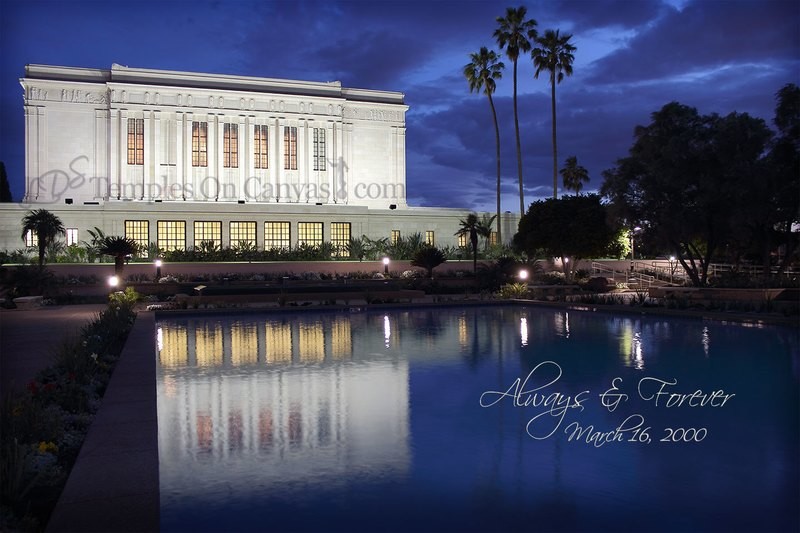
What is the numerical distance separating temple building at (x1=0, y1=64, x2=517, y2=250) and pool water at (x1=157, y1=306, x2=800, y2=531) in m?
26.2

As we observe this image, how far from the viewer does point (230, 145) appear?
1766 inches

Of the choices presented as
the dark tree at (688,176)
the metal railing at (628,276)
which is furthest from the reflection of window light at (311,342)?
the metal railing at (628,276)

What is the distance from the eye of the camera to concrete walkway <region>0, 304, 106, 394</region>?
31.4ft

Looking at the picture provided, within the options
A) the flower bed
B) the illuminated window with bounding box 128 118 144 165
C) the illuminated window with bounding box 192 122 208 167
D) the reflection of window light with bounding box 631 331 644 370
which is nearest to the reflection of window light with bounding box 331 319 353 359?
the flower bed

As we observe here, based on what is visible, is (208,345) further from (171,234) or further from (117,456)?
(171,234)

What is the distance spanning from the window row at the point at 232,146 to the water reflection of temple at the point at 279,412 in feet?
107

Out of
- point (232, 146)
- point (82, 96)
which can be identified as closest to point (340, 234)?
point (232, 146)

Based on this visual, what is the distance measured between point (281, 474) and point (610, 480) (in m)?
2.75

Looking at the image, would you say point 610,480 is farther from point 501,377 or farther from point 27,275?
point 27,275

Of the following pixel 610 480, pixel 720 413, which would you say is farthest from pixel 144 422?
pixel 720 413

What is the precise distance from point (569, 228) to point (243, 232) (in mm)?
18156

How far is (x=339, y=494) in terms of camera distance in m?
5.35

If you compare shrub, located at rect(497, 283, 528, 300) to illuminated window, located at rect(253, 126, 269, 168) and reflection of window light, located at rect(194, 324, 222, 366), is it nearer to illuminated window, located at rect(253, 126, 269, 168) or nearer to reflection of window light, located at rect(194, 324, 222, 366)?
reflection of window light, located at rect(194, 324, 222, 366)

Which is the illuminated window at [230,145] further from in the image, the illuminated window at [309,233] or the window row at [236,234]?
the illuminated window at [309,233]
